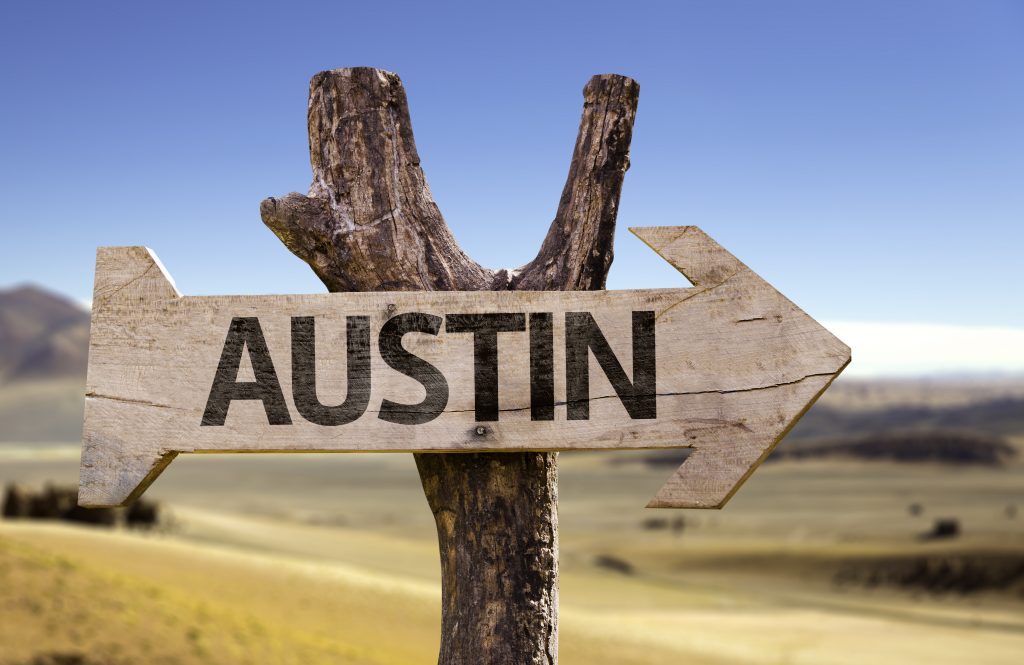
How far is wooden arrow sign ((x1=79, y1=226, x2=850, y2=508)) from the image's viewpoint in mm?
2684

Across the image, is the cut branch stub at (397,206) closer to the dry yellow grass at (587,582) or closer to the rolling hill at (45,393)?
the dry yellow grass at (587,582)

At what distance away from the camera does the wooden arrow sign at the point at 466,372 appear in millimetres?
2684

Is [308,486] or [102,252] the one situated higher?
[102,252]

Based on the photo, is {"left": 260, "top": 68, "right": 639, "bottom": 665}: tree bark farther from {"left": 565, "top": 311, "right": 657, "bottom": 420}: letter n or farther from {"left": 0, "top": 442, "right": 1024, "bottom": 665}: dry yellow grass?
{"left": 0, "top": 442, "right": 1024, "bottom": 665}: dry yellow grass

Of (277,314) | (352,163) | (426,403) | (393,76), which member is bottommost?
(426,403)

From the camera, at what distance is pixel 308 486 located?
6600 cm

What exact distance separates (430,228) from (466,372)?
58 centimetres

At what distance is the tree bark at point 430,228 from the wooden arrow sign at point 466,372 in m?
0.24

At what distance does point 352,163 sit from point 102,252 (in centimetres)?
77

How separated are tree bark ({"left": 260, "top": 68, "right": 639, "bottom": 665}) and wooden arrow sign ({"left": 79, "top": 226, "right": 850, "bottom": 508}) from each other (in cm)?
24

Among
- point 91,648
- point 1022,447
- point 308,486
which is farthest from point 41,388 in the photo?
point 91,648

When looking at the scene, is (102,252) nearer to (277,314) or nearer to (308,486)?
(277,314)

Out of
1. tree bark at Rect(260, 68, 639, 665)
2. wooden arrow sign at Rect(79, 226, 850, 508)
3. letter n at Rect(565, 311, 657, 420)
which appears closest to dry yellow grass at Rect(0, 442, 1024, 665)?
wooden arrow sign at Rect(79, 226, 850, 508)

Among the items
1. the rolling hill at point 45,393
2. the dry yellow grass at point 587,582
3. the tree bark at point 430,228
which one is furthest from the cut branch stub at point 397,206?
the rolling hill at point 45,393
